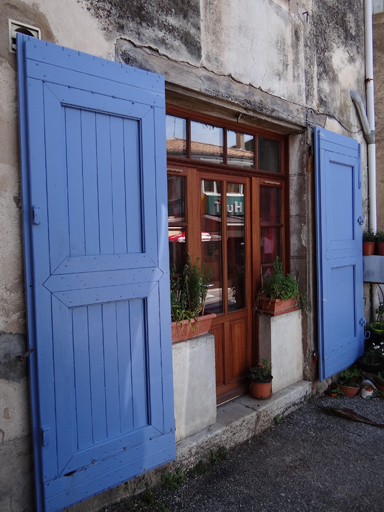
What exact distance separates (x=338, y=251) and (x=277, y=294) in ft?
3.17

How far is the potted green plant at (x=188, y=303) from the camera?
280 centimetres

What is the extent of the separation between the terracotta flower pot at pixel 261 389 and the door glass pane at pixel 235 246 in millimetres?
715

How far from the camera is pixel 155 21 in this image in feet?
8.57

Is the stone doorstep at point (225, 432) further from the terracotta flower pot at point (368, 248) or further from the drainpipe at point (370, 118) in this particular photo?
the drainpipe at point (370, 118)

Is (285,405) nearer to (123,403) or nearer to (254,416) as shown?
(254,416)

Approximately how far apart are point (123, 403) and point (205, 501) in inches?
36.4

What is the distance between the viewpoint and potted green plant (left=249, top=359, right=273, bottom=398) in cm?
354

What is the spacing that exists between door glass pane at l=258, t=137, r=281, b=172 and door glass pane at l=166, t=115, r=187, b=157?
101cm

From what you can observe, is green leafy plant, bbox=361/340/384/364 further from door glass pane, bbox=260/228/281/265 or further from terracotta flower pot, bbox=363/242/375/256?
door glass pane, bbox=260/228/281/265

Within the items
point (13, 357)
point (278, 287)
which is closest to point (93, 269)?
point (13, 357)

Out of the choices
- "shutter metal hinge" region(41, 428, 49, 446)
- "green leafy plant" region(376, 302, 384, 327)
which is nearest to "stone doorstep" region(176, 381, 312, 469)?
"shutter metal hinge" region(41, 428, 49, 446)

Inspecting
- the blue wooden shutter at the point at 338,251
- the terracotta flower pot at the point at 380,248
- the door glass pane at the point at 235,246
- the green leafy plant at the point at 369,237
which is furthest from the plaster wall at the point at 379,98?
the door glass pane at the point at 235,246

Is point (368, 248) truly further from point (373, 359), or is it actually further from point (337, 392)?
point (337, 392)

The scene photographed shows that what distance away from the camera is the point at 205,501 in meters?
2.56
